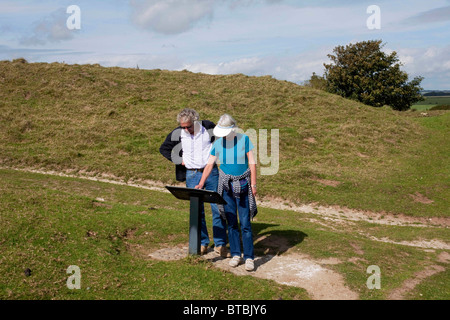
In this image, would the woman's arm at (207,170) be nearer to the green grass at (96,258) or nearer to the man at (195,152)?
the man at (195,152)

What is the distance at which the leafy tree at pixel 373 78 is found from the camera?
146 feet

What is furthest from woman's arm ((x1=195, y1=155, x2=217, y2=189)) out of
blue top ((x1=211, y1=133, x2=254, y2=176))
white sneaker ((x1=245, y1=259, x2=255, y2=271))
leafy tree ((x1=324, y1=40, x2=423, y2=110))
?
leafy tree ((x1=324, y1=40, x2=423, y2=110))

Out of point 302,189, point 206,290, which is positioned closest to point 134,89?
point 302,189

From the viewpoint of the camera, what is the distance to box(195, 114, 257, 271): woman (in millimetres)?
6930

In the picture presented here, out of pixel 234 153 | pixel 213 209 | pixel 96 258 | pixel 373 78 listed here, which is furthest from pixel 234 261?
pixel 373 78

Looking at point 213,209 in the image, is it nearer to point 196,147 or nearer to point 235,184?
point 235,184

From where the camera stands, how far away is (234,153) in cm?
695

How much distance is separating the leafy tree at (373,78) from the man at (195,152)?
39799mm

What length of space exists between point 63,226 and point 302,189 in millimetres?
10900

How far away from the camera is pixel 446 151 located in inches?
955

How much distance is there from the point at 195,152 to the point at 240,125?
18784 mm

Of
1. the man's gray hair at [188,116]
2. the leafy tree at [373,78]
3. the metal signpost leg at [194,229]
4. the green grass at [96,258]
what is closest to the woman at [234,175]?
the metal signpost leg at [194,229]

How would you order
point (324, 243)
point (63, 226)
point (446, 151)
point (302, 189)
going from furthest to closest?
point (446, 151), point (302, 189), point (324, 243), point (63, 226)

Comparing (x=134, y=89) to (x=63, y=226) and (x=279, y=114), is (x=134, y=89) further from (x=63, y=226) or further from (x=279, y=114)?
(x=63, y=226)
